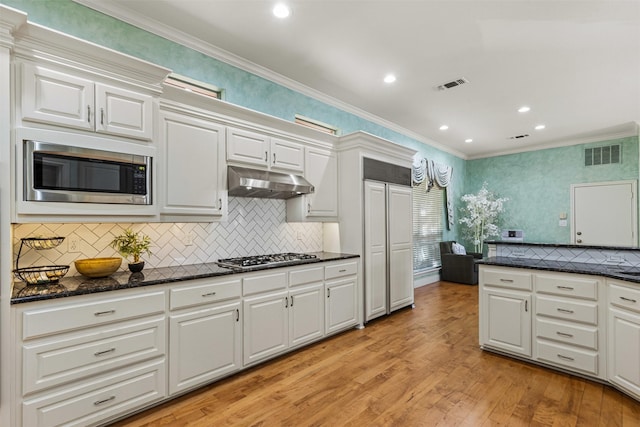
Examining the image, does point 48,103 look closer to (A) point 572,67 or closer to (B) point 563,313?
(B) point 563,313

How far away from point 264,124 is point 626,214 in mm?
7145

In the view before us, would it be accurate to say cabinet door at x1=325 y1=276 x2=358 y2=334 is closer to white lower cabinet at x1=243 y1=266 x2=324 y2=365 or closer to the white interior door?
white lower cabinet at x1=243 y1=266 x2=324 y2=365

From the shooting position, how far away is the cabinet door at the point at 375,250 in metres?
3.94

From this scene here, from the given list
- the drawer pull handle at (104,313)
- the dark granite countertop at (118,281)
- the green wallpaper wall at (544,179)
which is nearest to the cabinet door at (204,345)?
the dark granite countertop at (118,281)

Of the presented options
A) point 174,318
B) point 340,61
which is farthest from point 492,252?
point 174,318

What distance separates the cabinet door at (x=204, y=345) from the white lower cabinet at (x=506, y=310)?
246 cm

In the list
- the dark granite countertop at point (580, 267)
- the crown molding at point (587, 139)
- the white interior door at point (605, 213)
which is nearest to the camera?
the dark granite countertop at point (580, 267)

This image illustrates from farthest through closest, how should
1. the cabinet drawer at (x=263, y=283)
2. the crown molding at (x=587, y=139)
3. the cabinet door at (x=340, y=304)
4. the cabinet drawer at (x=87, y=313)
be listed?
the crown molding at (x=587, y=139)
the cabinet door at (x=340, y=304)
the cabinet drawer at (x=263, y=283)
the cabinet drawer at (x=87, y=313)

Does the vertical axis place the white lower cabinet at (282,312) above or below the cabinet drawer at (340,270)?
below

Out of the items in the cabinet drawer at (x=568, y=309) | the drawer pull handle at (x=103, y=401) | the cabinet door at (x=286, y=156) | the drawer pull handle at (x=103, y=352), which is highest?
the cabinet door at (x=286, y=156)

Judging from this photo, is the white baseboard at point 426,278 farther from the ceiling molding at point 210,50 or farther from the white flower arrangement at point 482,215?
the ceiling molding at point 210,50

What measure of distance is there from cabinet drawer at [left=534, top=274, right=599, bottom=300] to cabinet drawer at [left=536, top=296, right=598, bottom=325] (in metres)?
0.07

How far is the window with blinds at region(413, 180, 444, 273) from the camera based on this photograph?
6.25 meters

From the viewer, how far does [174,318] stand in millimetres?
2264
